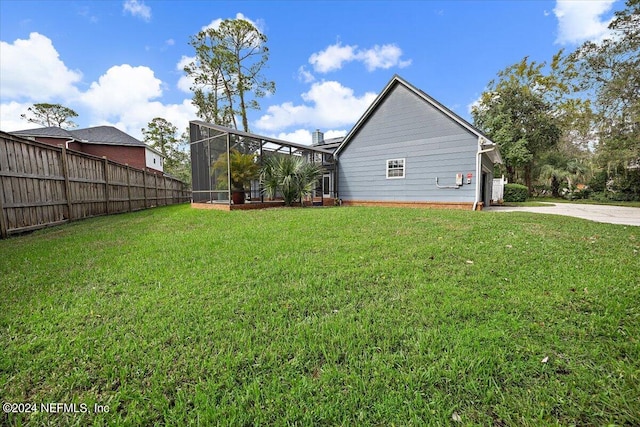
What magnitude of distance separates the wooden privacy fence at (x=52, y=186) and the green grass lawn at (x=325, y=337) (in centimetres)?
292

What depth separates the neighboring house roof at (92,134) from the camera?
58.2 feet

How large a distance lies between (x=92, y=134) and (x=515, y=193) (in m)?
31.8

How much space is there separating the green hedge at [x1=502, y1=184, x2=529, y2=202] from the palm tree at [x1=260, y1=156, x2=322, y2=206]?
1473 cm

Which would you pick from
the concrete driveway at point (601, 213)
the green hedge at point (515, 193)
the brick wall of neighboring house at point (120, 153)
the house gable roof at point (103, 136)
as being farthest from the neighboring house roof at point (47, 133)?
the green hedge at point (515, 193)

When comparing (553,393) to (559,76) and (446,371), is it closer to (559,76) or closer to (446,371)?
(446,371)

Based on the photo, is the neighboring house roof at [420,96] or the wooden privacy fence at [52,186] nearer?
the wooden privacy fence at [52,186]

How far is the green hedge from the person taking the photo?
1716cm

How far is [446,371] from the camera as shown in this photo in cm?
154

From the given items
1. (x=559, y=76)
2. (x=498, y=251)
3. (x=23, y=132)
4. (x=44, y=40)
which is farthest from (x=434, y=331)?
(x=23, y=132)

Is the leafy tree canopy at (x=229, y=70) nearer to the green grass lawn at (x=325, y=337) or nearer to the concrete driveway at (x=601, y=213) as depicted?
the concrete driveway at (x=601, y=213)

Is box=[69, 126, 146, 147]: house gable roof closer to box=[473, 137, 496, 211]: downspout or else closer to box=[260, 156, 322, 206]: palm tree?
box=[260, 156, 322, 206]: palm tree

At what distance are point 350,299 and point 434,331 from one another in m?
0.78

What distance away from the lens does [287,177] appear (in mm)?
9812

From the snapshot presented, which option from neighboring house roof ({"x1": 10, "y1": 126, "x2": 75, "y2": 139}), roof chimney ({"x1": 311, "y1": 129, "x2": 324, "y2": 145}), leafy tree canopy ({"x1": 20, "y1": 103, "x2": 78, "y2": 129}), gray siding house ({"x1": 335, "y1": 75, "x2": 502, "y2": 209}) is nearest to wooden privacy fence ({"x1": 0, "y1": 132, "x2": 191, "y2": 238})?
gray siding house ({"x1": 335, "y1": 75, "x2": 502, "y2": 209})
